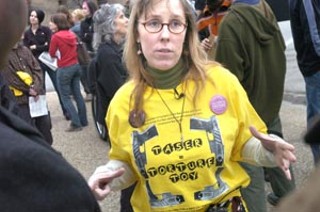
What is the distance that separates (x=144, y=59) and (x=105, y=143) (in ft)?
18.4

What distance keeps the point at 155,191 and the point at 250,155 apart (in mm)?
408

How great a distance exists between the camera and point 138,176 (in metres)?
2.53

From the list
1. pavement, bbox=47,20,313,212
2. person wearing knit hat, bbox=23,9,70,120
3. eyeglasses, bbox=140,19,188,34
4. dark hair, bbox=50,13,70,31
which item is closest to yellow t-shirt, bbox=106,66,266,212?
eyeglasses, bbox=140,19,188,34

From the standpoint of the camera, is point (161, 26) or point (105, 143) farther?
point (105, 143)

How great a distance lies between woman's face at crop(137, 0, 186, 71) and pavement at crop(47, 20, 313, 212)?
3.19 meters

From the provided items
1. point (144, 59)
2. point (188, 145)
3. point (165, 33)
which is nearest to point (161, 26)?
point (165, 33)

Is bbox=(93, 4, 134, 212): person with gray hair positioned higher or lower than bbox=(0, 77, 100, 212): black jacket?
lower

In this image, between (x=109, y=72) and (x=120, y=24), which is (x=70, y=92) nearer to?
(x=109, y=72)

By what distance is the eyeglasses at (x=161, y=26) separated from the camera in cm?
259

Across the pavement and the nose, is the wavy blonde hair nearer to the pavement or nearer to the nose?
the nose

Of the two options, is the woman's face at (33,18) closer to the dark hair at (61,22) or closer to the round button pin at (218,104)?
the dark hair at (61,22)

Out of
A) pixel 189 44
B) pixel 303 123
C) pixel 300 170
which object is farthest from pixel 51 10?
pixel 189 44

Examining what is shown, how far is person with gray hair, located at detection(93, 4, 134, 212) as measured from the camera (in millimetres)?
5676

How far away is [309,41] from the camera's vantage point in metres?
5.12
